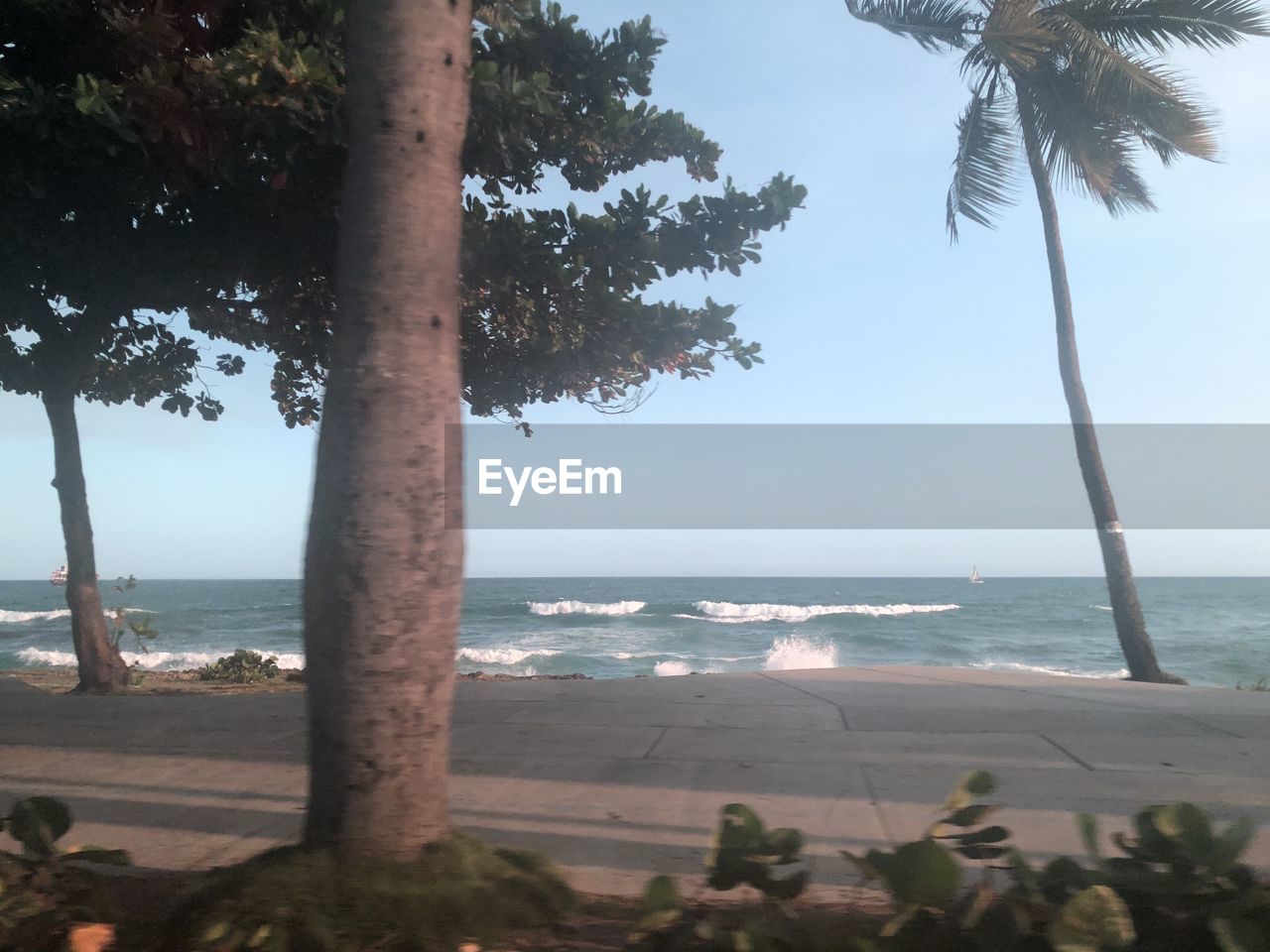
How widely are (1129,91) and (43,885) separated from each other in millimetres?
12611

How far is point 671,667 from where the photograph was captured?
77.8 feet

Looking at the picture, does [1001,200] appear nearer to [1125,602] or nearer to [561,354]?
[1125,602]

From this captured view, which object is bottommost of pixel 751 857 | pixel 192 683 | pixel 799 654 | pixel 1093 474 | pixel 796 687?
pixel 799 654

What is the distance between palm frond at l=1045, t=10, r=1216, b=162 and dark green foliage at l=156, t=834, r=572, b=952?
38.7 feet

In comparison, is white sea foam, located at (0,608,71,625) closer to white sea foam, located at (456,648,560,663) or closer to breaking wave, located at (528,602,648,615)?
breaking wave, located at (528,602,648,615)

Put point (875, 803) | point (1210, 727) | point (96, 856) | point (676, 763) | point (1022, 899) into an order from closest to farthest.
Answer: point (1022, 899) → point (96, 856) → point (875, 803) → point (676, 763) → point (1210, 727)

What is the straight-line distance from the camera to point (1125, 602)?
38.2 feet

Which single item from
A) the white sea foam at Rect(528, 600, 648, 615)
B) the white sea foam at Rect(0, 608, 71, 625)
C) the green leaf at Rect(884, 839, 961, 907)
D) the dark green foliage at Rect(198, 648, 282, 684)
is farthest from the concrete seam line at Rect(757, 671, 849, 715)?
the white sea foam at Rect(0, 608, 71, 625)

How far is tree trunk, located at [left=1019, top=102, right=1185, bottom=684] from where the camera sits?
1148 centimetres

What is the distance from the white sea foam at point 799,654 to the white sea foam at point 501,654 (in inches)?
245

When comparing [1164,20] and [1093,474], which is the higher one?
[1164,20]

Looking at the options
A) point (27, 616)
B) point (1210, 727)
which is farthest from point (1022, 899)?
point (27, 616)

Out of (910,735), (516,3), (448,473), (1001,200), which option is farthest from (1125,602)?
(448,473)

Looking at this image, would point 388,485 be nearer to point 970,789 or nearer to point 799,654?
point 970,789
